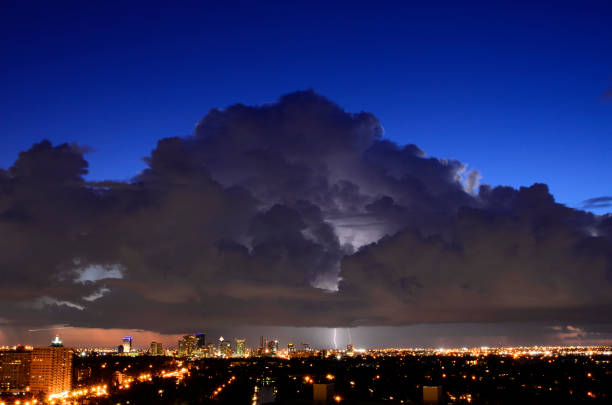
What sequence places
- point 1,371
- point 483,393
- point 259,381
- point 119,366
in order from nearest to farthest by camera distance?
point 483,393 < point 259,381 < point 1,371 < point 119,366

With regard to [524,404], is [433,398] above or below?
above

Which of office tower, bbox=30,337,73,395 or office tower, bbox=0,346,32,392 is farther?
office tower, bbox=0,346,32,392

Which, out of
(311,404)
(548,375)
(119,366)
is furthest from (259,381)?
(311,404)

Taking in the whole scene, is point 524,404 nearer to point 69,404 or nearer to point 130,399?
point 130,399

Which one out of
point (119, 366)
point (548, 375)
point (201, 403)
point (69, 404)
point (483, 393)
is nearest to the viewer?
point (201, 403)

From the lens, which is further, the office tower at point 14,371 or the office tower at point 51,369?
the office tower at point 14,371
